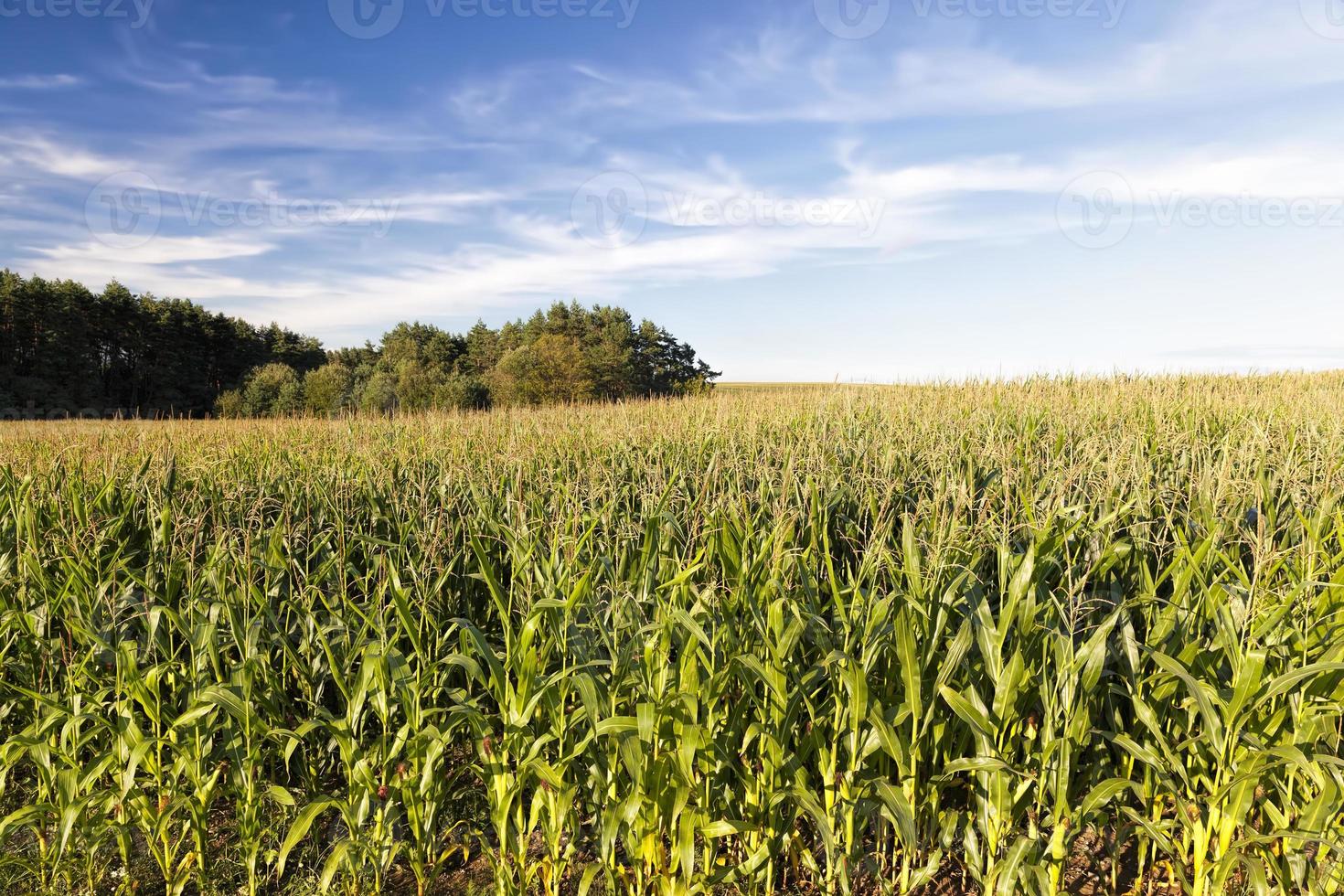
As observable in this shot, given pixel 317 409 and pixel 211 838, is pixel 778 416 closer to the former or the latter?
pixel 211 838

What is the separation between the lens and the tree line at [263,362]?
41875 mm

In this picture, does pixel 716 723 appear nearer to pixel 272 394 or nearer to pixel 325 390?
pixel 325 390

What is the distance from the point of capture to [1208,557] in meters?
3.37

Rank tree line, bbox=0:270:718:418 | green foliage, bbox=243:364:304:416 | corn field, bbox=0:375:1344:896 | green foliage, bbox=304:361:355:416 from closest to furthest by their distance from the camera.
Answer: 1. corn field, bbox=0:375:1344:896
2. tree line, bbox=0:270:718:418
3. green foliage, bbox=304:361:355:416
4. green foliage, bbox=243:364:304:416

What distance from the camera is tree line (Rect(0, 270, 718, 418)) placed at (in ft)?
137

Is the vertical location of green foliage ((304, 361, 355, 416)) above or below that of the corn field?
above

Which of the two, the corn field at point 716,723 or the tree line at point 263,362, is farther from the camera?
the tree line at point 263,362

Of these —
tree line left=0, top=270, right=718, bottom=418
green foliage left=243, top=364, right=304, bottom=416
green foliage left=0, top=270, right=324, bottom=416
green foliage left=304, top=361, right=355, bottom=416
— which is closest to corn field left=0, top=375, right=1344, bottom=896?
tree line left=0, top=270, right=718, bottom=418

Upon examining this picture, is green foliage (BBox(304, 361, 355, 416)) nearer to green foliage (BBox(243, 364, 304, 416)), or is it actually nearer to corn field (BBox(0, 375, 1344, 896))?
green foliage (BBox(243, 364, 304, 416))

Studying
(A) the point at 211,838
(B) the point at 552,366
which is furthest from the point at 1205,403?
(B) the point at 552,366

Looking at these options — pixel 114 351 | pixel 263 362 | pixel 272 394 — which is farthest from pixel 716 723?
pixel 263 362

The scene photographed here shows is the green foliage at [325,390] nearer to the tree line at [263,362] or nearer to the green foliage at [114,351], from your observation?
the tree line at [263,362]

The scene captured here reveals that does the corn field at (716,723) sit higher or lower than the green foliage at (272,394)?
lower

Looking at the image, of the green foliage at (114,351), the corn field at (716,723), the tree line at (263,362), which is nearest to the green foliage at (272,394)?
the tree line at (263,362)
